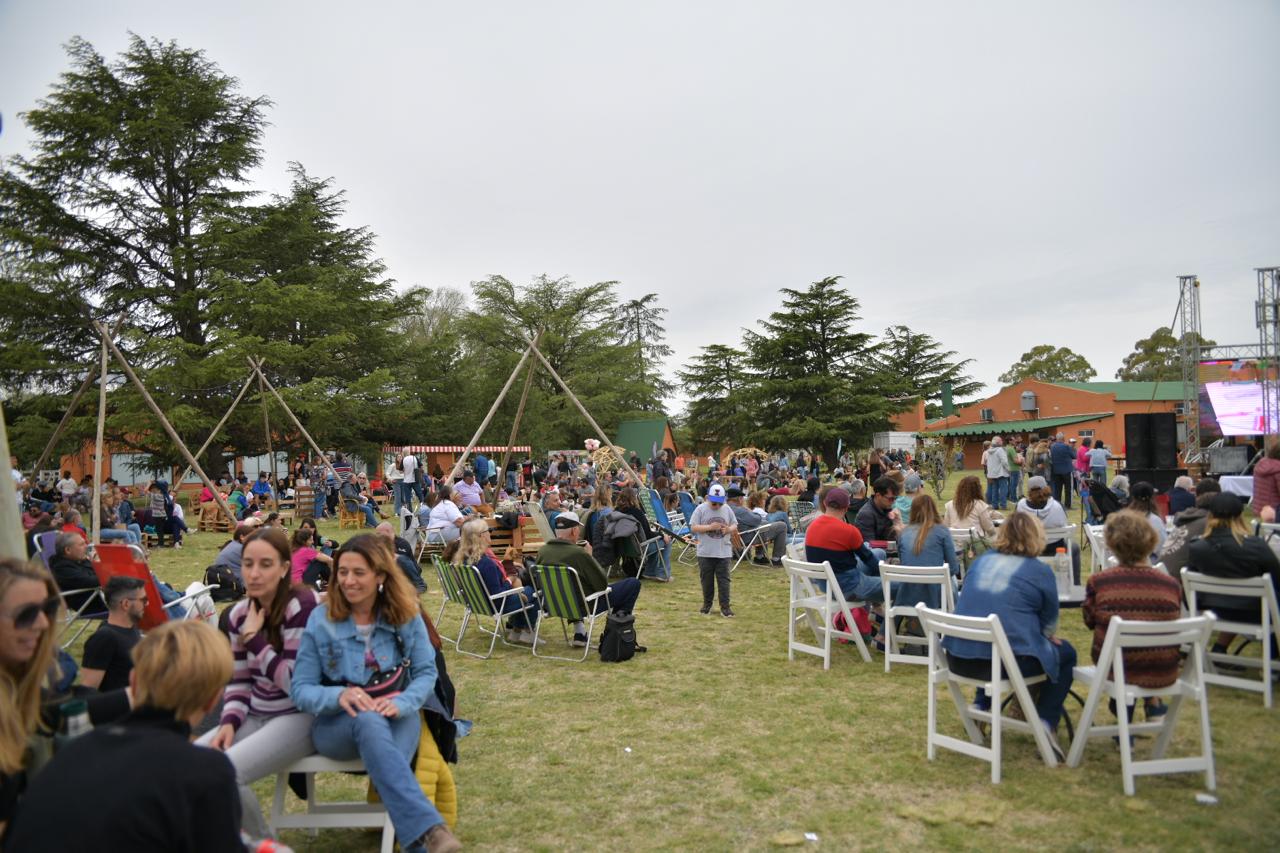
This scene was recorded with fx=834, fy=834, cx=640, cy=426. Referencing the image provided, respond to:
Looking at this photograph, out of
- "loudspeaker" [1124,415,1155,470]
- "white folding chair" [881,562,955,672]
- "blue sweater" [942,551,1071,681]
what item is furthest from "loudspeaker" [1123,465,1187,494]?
"blue sweater" [942,551,1071,681]

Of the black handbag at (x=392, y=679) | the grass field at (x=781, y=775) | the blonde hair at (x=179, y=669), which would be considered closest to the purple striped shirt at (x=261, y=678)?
the black handbag at (x=392, y=679)

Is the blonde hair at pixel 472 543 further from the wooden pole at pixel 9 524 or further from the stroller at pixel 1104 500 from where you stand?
the stroller at pixel 1104 500

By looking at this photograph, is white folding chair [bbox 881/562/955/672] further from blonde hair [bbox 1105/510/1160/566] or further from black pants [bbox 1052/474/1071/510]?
Result: black pants [bbox 1052/474/1071/510]

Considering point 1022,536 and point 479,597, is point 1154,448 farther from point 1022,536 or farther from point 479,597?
point 479,597

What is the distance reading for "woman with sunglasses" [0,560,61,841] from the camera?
2.10 m

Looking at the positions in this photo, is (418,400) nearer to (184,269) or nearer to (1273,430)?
(184,269)

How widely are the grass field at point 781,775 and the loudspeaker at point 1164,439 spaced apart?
1063cm

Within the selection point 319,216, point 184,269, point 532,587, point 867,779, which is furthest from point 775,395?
point 867,779

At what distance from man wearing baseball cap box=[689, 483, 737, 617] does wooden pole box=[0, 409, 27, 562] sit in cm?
687

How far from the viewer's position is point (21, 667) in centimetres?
229

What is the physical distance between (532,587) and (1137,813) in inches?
221

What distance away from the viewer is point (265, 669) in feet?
12.3

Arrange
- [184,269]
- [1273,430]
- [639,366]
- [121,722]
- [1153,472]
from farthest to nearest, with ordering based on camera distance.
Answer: [639,366]
[184,269]
[1273,430]
[1153,472]
[121,722]

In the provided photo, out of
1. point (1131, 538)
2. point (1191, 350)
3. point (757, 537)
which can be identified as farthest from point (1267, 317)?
point (1131, 538)
